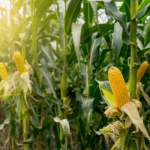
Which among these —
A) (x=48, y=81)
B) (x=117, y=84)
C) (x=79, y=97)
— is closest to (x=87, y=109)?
(x=79, y=97)

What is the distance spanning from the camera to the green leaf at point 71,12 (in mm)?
788

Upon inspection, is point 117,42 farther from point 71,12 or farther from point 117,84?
point 71,12

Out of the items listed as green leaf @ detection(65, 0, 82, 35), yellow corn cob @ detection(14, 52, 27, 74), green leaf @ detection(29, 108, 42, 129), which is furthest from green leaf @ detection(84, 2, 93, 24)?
green leaf @ detection(29, 108, 42, 129)

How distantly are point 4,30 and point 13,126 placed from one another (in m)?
0.86

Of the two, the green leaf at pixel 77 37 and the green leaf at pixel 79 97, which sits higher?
the green leaf at pixel 77 37

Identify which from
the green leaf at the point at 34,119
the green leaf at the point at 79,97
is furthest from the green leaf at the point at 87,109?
the green leaf at the point at 34,119

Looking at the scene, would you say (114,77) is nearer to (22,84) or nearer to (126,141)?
(126,141)

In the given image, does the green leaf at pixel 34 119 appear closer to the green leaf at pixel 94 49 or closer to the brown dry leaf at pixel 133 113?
the green leaf at pixel 94 49

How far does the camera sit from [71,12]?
0.83 meters

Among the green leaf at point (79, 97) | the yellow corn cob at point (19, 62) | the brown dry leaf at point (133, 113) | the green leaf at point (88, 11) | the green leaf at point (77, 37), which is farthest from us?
the green leaf at point (79, 97)

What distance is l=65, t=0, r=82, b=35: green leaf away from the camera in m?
0.79

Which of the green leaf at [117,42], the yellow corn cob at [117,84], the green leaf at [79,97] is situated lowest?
the green leaf at [79,97]

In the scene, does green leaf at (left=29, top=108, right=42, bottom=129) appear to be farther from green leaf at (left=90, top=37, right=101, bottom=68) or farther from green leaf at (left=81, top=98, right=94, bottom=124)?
green leaf at (left=90, top=37, right=101, bottom=68)

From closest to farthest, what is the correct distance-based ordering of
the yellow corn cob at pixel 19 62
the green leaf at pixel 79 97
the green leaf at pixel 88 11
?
the yellow corn cob at pixel 19 62, the green leaf at pixel 88 11, the green leaf at pixel 79 97
